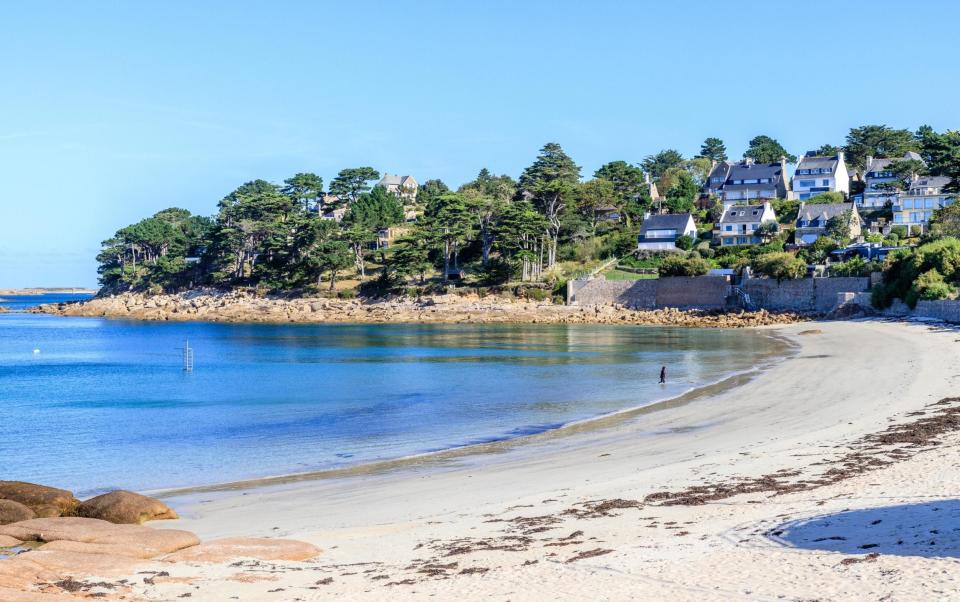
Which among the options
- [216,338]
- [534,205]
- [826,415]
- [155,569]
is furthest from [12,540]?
[534,205]

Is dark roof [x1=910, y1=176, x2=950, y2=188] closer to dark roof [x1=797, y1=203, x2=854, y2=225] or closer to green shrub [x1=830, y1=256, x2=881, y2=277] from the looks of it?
dark roof [x1=797, y1=203, x2=854, y2=225]

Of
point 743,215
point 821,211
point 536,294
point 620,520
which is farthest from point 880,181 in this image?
point 620,520

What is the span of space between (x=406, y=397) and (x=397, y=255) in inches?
2138

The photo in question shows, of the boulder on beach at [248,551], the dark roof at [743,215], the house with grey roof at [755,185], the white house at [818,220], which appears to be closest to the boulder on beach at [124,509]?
the boulder on beach at [248,551]

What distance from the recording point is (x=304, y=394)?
31.9 meters

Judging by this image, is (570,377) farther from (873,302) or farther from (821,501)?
(873,302)

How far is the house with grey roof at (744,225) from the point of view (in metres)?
80.8

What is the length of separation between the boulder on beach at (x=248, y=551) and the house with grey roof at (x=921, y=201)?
7553 centimetres

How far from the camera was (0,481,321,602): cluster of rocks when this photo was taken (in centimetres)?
940

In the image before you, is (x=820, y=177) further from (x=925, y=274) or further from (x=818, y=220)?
(x=925, y=274)

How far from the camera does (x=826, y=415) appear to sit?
2138cm

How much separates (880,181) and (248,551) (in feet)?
302

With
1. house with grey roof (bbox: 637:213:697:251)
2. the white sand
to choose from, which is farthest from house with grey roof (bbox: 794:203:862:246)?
the white sand

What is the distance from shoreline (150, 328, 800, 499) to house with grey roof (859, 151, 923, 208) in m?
62.2
